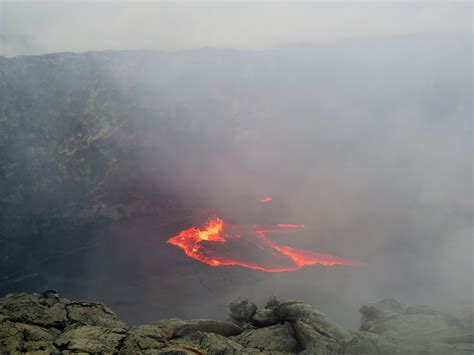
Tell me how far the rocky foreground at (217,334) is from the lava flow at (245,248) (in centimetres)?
3471

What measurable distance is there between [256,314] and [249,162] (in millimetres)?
81003

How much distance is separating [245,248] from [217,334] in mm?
45719

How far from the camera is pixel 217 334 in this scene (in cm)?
2320

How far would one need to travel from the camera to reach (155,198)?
Answer: 8850 centimetres

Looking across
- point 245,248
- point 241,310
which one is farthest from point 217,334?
point 245,248

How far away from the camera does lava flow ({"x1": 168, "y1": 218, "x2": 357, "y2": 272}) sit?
207 feet

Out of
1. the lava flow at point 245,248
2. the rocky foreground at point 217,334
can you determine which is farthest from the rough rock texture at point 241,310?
the lava flow at point 245,248

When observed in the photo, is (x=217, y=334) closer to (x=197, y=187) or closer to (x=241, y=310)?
(x=241, y=310)

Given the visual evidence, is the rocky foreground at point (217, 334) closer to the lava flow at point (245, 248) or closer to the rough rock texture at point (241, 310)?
the rough rock texture at point (241, 310)

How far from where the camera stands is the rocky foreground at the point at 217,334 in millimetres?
19453

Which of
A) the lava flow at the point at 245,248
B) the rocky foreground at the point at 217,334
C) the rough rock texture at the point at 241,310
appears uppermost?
the lava flow at the point at 245,248

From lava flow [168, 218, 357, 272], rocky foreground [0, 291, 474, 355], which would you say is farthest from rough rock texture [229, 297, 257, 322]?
lava flow [168, 218, 357, 272]

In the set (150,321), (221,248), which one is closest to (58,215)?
(221,248)

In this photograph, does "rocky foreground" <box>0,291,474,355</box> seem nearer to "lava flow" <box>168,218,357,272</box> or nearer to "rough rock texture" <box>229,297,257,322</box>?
"rough rock texture" <box>229,297,257,322</box>
